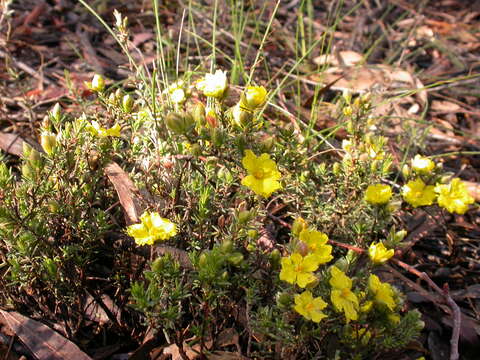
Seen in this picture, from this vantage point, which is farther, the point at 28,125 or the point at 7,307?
the point at 28,125

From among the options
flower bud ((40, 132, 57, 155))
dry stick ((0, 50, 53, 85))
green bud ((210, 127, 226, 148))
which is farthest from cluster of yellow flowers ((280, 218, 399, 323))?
dry stick ((0, 50, 53, 85))

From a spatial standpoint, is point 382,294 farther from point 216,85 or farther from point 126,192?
point 126,192

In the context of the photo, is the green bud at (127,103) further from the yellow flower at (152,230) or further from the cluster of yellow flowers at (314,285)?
the cluster of yellow flowers at (314,285)

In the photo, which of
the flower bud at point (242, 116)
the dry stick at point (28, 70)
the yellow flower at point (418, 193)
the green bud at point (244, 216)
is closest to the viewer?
the green bud at point (244, 216)

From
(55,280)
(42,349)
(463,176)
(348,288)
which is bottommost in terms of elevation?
(463,176)

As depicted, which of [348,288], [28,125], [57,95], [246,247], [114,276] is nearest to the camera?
[348,288]

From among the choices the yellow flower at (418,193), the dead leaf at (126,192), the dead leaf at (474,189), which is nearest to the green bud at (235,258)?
the dead leaf at (126,192)

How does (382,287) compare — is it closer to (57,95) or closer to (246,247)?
(246,247)

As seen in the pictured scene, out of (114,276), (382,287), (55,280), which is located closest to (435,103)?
(382,287)

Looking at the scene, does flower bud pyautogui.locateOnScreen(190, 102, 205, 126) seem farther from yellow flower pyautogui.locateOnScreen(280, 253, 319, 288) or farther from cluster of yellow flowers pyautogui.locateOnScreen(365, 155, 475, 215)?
cluster of yellow flowers pyautogui.locateOnScreen(365, 155, 475, 215)
